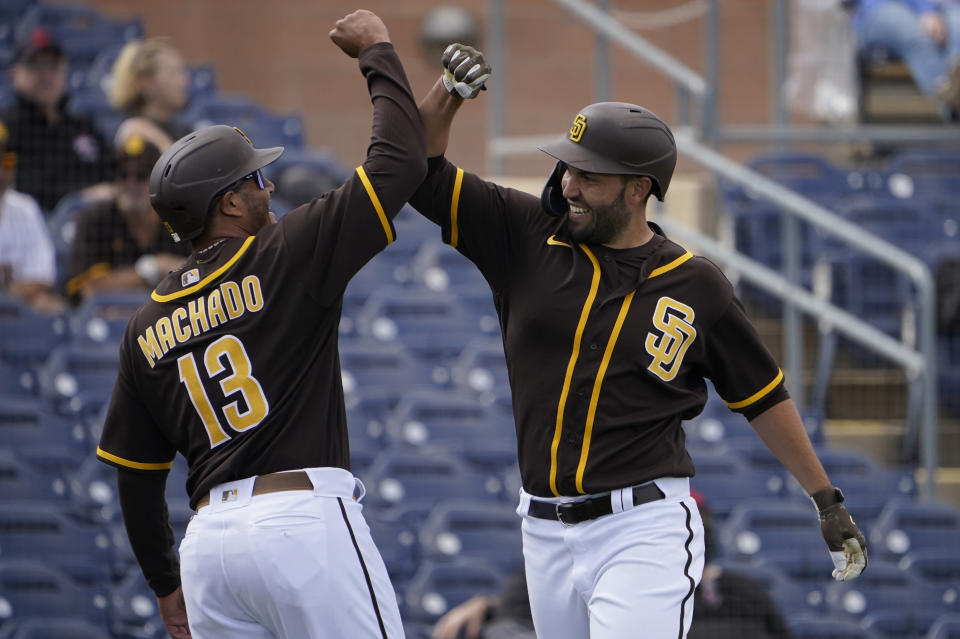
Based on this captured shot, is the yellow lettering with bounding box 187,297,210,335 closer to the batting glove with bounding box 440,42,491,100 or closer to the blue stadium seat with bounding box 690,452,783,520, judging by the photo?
the batting glove with bounding box 440,42,491,100

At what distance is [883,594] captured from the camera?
5656mm

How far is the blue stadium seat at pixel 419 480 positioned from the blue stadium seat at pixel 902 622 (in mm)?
1650

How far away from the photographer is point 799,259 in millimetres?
7188

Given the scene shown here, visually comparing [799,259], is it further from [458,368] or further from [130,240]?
[130,240]

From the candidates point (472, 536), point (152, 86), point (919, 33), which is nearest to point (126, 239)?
point (152, 86)

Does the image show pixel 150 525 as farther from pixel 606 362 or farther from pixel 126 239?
pixel 126 239

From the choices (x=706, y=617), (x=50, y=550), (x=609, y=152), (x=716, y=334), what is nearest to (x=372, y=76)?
(x=609, y=152)

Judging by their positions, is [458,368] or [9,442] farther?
[458,368]

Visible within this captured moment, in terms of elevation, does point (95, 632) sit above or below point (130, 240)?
below

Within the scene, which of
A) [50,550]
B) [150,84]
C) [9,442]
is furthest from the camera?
[150,84]

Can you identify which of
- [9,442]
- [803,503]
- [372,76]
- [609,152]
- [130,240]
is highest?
[372,76]

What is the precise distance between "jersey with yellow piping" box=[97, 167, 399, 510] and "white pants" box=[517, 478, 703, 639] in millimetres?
572

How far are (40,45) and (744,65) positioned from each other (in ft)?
18.1

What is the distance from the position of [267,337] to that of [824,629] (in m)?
3.11
